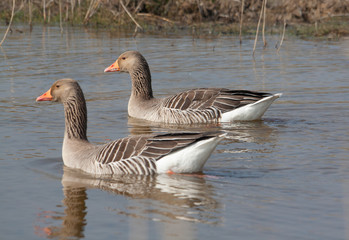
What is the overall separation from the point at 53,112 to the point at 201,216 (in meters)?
7.08

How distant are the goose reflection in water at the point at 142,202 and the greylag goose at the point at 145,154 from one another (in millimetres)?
119

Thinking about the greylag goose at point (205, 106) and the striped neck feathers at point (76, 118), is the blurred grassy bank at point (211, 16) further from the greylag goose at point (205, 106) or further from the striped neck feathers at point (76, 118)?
the striped neck feathers at point (76, 118)

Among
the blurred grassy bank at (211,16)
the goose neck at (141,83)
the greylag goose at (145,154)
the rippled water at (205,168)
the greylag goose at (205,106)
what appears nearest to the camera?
the rippled water at (205,168)

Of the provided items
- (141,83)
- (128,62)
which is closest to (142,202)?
(141,83)

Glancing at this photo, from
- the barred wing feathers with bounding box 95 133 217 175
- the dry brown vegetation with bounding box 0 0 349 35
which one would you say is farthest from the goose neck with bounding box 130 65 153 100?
the dry brown vegetation with bounding box 0 0 349 35

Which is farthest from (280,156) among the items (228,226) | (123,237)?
(123,237)

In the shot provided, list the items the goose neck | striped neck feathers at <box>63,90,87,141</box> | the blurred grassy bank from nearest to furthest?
striped neck feathers at <box>63,90,87,141</box> → the goose neck → the blurred grassy bank

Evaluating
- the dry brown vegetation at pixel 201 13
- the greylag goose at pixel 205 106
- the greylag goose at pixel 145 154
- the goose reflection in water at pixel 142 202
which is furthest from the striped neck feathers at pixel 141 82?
the dry brown vegetation at pixel 201 13

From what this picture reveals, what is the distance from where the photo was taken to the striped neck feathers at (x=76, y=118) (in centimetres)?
961

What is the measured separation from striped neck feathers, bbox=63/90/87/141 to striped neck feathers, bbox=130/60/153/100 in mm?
4151

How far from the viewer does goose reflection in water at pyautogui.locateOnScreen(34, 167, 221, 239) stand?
22.6 ft

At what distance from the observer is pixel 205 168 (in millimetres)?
9156

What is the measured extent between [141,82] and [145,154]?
5367 mm

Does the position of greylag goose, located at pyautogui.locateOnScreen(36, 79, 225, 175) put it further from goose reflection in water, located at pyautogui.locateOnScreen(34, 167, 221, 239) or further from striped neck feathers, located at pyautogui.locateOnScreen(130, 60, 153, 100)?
striped neck feathers, located at pyautogui.locateOnScreen(130, 60, 153, 100)
